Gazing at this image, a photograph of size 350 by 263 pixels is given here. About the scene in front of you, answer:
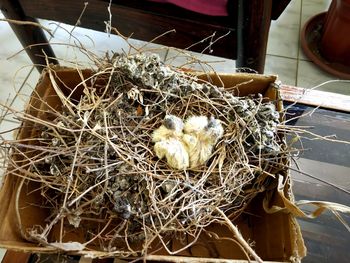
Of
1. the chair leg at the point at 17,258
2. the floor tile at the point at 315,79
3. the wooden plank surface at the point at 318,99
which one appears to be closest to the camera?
the chair leg at the point at 17,258

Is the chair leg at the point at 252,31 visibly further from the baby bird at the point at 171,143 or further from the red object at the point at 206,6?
the baby bird at the point at 171,143

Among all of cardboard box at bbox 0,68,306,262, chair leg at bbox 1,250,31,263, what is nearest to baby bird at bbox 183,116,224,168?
cardboard box at bbox 0,68,306,262

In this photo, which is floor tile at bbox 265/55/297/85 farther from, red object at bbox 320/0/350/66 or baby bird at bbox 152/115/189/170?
baby bird at bbox 152/115/189/170

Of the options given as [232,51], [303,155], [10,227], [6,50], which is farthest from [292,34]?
[10,227]

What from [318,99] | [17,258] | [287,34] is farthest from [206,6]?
[287,34]

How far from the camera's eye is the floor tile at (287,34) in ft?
4.81

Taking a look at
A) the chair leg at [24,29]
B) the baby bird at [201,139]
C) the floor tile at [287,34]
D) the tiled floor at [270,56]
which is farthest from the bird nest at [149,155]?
the floor tile at [287,34]

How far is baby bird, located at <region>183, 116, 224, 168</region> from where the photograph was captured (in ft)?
2.00

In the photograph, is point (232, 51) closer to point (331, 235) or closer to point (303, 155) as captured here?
point (303, 155)

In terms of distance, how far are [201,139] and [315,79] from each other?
3.05 feet

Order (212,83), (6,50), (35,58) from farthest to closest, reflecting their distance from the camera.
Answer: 1. (6,50)
2. (35,58)
3. (212,83)

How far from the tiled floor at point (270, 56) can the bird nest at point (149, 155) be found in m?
0.67

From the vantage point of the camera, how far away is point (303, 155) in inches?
32.1

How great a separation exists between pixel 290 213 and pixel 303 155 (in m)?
0.25
